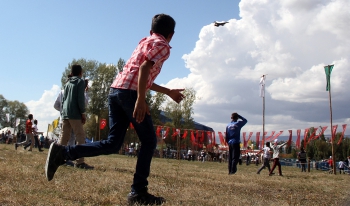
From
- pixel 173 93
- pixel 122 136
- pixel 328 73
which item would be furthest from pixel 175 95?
pixel 328 73

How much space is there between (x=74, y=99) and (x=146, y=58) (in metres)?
3.53

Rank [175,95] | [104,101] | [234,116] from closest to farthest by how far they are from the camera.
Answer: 1. [175,95]
2. [234,116]
3. [104,101]

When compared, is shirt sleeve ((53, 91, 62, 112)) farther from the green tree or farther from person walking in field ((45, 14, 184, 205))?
the green tree

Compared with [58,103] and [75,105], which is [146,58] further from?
[58,103]

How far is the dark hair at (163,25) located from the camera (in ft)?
12.8

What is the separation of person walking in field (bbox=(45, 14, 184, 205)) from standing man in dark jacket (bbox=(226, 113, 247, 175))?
7085 mm

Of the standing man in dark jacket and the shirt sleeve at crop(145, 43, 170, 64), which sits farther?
the standing man in dark jacket

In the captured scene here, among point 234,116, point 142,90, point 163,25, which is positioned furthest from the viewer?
point 234,116

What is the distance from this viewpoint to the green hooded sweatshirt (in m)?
6.73

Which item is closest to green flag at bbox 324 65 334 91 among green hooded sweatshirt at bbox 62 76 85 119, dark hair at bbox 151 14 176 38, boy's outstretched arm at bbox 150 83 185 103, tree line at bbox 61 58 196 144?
green hooded sweatshirt at bbox 62 76 85 119

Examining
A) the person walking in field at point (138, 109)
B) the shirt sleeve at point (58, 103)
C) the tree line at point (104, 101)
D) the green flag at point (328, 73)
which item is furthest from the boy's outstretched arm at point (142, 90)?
the tree line at point (104, 101)

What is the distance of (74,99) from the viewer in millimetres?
6801

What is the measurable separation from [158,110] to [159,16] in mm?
61943

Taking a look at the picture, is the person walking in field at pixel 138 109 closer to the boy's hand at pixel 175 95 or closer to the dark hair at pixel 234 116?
the boy's hand at pixel 175 95
